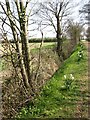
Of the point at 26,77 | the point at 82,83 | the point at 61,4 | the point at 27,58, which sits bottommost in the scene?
the point at 82,83

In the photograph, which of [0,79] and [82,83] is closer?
[0,79]

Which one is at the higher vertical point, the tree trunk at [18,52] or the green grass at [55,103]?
the tree trunk at [18,52]

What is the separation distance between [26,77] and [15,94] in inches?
33.7

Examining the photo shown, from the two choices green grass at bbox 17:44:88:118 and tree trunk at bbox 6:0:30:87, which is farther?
tree trunk at bbox 6:0:30:87

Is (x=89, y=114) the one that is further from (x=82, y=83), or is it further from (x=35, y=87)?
(x=82, y=83)

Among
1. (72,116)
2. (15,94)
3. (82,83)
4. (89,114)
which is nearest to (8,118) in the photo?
(15,94)

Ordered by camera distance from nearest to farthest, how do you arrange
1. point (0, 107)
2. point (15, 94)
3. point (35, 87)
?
point (0, 107), point (15, 94), point (35, 87)

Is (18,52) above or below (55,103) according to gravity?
above

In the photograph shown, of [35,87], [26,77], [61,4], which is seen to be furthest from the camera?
[61,4]

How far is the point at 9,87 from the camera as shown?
27.3 feet

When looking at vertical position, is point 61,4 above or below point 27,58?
above

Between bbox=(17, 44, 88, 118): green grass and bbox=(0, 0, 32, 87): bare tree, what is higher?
bbox=(0, 0, 32, 87): bare tree

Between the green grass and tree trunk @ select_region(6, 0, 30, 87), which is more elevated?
tree trunk @ select_region(6, 0, 30, 87)

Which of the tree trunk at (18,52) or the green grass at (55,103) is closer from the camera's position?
the green grass at (55,103)
